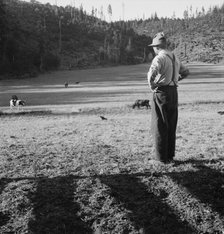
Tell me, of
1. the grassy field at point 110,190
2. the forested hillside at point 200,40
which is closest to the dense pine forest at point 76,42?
the forested hillside at point 200,40

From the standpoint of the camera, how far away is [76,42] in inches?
5172

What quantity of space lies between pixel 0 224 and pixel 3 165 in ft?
7.40

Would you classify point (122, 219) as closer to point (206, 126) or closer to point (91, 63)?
point (206, 126)

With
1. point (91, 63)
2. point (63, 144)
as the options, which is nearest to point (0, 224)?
point (63, 144)

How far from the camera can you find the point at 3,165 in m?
6.39

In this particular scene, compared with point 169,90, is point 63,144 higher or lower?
lower

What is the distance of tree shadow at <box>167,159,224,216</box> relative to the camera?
466 centimetres

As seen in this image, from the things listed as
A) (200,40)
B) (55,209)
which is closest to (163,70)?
(55,209)

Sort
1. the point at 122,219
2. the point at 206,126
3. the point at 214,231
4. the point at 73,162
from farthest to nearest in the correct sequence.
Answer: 1. the point at 206,126
2. the point at 73,162
3. the point at 122,219
4. the point at 214,231

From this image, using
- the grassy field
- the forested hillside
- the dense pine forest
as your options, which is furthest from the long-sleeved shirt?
the forested hillside

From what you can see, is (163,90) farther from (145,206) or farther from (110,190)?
(145,206)

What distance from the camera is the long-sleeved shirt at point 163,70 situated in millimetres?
5930

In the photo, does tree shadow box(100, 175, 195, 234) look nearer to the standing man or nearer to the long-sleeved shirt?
the standing man

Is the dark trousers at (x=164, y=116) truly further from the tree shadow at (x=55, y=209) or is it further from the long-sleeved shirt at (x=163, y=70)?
the tree shadow at (x=55, y=209)
